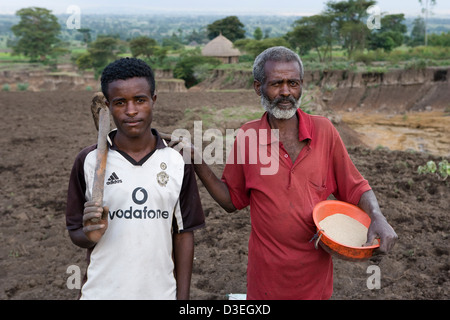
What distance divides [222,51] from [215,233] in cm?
2843

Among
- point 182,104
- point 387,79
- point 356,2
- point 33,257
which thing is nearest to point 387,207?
point 33,257

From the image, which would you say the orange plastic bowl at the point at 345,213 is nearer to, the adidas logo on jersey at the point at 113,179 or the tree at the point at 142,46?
the adidas logo on jersey at the point at 113,179

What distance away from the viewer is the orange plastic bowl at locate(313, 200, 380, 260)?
5.66 ft

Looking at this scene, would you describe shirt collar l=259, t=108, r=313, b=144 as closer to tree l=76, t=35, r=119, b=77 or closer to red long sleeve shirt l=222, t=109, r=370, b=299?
red long sleeve shirt l=222, t=109, r=370, b=299

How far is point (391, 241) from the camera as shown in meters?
1.76

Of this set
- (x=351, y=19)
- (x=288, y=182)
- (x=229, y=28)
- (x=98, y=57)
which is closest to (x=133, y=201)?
(x=288, y=182)

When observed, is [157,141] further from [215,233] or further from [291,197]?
[215,233]

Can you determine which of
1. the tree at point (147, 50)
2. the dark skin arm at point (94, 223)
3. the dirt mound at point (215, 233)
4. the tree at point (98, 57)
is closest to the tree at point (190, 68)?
the tree at point (147, 50)

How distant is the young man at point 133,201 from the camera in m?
1.68

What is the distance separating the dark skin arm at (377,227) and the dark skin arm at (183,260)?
2.48 ft

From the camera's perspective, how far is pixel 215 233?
4.38 m
